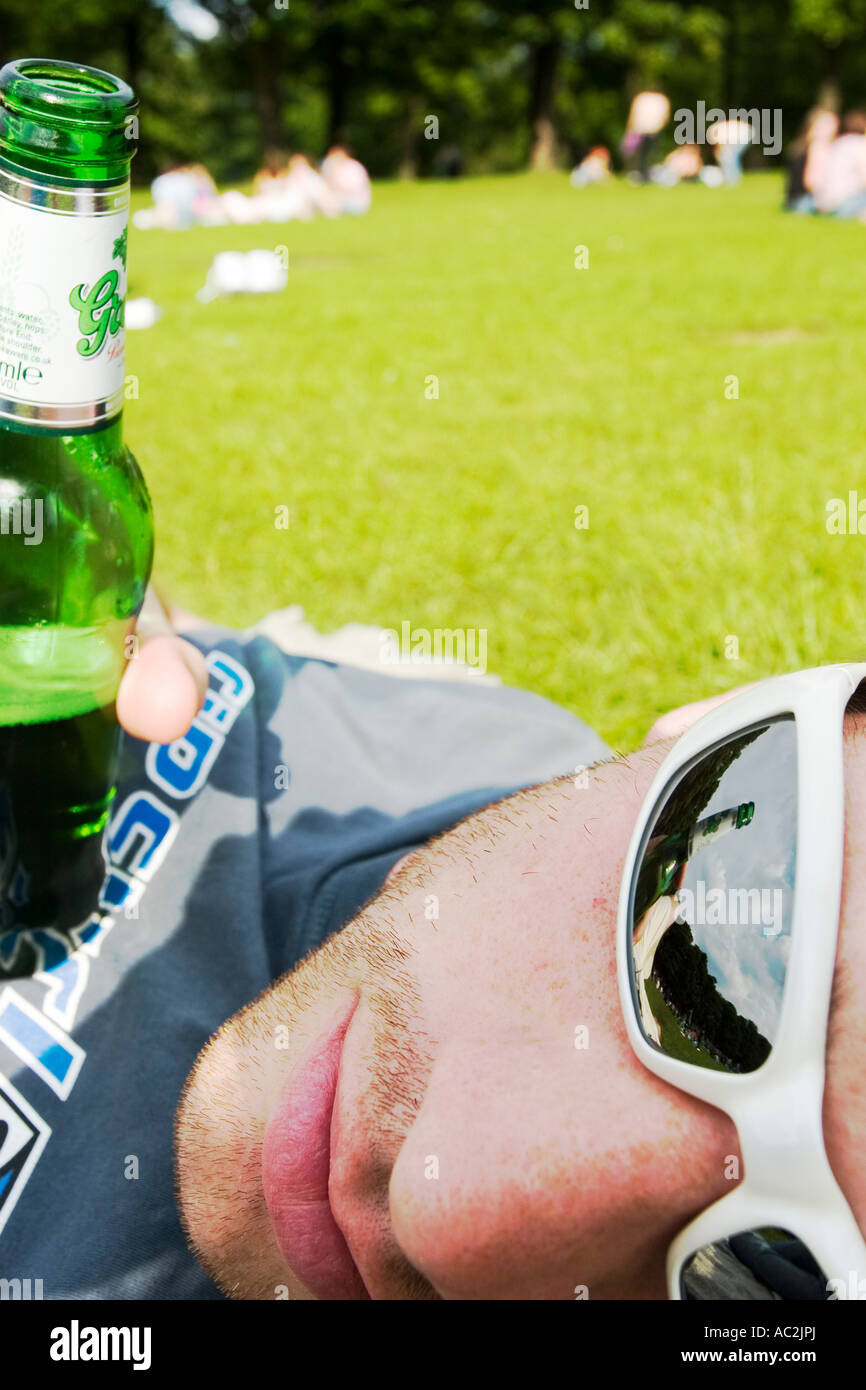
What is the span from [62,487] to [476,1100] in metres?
0.91

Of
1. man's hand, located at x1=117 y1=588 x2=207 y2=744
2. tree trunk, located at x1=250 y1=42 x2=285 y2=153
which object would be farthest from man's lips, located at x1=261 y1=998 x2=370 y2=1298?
tree trunk, located at x1=250 y1=42 x2=285 y2=153

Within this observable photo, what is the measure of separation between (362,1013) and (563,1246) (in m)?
0.33

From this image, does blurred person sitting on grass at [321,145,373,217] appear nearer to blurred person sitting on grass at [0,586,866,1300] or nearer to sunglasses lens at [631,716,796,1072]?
blurred person sitting on grass at [0,586,866,1300]

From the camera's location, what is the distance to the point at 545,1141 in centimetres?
107

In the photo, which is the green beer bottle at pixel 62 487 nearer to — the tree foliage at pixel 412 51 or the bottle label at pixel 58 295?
the bottle label at pixel 58 295

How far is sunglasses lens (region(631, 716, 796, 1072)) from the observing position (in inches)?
41.9

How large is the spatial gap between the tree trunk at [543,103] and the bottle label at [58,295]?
3715cm

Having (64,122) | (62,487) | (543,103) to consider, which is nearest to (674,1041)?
(62,487)

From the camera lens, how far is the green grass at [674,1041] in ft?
3.50

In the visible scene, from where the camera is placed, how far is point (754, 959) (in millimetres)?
1076

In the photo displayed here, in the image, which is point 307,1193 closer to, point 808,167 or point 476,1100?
point 476,1100

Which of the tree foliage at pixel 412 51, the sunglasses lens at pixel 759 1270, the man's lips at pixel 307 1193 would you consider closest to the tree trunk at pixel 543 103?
the tree foliage at pixel 412 51

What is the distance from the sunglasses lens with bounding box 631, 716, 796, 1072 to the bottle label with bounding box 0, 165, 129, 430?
2.77 ft

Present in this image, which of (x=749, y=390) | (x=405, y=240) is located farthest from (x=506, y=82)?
(x=749, y=390)
